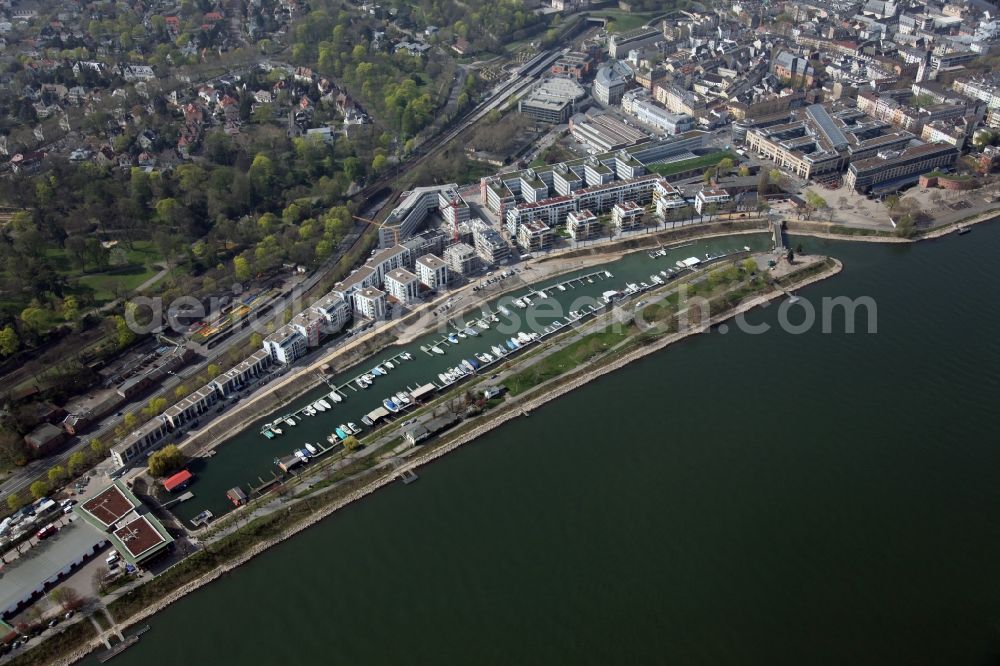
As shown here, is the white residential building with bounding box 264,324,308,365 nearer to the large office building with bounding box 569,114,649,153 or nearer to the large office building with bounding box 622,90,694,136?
the large office building with bounding box 569,114,649,153

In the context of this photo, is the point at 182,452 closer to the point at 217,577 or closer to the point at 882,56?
the point at 217,577

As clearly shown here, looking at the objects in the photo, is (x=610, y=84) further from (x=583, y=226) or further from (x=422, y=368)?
(x=422, y=368)

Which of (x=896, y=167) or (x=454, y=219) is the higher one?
(x=454, y=219)

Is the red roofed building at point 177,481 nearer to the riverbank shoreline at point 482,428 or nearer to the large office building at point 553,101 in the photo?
the riverbank shoreline at point 482,428

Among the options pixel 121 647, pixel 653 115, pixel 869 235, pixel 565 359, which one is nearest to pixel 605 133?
pixel 653 115

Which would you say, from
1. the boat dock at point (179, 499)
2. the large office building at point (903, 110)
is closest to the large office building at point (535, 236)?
the boat dock at point (179, 499)
